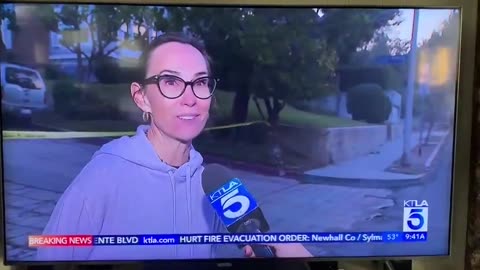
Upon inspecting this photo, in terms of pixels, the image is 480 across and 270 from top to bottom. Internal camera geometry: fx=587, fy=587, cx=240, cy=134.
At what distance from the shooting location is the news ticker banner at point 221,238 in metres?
1.72

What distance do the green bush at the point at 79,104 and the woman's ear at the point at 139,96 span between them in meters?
0.06

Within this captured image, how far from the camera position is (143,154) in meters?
1.71

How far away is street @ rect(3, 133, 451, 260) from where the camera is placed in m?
1.69

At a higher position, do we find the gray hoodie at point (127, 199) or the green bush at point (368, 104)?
the green bush at point (368, 104)

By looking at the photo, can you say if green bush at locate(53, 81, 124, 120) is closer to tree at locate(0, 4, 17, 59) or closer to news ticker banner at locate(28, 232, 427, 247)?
tree at locate(0, 4, 17, 59)

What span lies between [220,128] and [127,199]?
34cm

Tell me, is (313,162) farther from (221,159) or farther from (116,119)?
(116,119)

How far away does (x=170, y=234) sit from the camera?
174 cm

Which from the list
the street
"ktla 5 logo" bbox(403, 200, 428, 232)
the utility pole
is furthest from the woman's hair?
"ktla 5 logo" bbox(403, 200, 428, 232)

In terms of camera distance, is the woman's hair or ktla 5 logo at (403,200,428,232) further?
ktla 5 logo at (403,200,428,232)

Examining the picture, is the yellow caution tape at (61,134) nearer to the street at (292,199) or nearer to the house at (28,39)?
the street at (292,199)

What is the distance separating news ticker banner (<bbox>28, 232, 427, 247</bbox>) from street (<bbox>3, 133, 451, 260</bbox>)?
0.06ft

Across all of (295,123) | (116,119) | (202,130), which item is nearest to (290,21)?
(295,123)

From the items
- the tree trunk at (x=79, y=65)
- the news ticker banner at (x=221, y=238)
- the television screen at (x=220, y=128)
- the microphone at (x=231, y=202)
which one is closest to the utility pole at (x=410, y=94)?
the television screen at (x=220, y=128)
